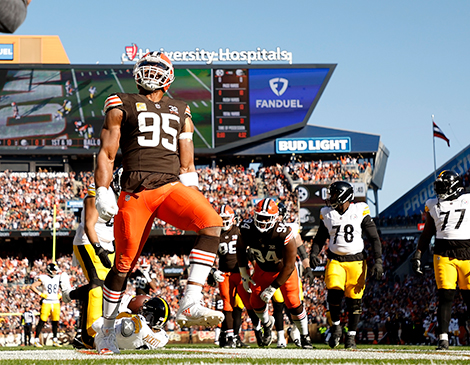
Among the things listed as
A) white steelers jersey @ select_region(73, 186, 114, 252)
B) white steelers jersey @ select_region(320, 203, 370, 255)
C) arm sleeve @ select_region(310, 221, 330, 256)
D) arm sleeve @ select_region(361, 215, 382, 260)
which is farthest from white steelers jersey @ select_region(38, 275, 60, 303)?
arm sleeve @ select_region(361, 215, 382, 260)

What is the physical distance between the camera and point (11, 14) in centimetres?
304

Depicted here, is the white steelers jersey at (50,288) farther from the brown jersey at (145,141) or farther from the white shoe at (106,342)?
the brown jersey at (145,141)

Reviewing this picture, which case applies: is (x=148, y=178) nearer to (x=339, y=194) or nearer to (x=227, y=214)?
(x=339, y=194)

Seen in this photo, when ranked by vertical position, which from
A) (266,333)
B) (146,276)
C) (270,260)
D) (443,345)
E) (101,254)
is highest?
(101,254)

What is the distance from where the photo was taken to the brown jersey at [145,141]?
225 inches

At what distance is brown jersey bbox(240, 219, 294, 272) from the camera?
965cm

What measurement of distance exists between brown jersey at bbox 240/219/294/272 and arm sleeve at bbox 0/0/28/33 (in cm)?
689

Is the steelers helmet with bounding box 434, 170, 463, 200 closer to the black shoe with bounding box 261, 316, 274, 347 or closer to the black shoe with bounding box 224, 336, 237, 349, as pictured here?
the black shoe with bounding box 261, 316, 274, 347

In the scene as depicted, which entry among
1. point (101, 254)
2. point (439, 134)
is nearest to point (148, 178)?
point (101, 254)

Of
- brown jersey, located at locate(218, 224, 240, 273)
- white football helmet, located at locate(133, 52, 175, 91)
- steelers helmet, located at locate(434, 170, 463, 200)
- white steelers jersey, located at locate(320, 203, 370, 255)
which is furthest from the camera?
brown jersey, located at locate(218, 224, 240, 273)

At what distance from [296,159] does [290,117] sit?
10.3ft

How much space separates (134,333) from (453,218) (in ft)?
14.9

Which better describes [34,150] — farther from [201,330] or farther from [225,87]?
[201,330]

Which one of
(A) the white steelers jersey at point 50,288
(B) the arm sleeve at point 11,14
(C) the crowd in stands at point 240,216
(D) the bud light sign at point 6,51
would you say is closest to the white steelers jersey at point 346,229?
(B) the arm sleeve at point 11,14
